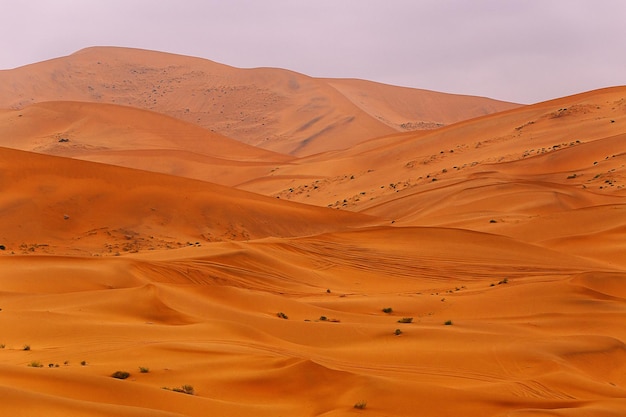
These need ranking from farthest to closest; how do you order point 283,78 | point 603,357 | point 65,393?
point 283,78
point 603,357
point 65,393

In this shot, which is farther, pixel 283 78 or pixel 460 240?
pixel 283 78

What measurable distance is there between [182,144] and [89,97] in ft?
126

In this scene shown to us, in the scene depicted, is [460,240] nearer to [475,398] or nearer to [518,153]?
[475,398]

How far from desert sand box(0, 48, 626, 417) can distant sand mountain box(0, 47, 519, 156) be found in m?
39.4

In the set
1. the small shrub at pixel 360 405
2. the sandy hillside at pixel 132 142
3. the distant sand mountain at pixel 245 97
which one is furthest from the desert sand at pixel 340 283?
the distant sand mountain at pixel 245 97

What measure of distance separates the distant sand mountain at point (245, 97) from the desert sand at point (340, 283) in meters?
39.4

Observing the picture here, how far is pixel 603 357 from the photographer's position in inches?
497

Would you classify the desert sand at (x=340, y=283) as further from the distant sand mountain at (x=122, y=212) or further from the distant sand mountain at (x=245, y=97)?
the distant sand mountain at (x=245, y=97)

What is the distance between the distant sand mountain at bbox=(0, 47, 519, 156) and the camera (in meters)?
98.6

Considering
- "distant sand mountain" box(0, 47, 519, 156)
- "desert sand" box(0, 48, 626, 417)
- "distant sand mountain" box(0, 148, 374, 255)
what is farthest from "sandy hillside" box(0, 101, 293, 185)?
"distant sand mountain" box(0, 148, 374, 255)

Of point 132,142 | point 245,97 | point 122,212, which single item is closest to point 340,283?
point 122,212

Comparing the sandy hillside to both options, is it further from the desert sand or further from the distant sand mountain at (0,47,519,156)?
the distant sand mountain at (0,47,519,156)

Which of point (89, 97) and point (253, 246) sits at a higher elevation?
point (89, 97)

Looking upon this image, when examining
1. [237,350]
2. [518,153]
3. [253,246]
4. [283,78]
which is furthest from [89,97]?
[237,350]
